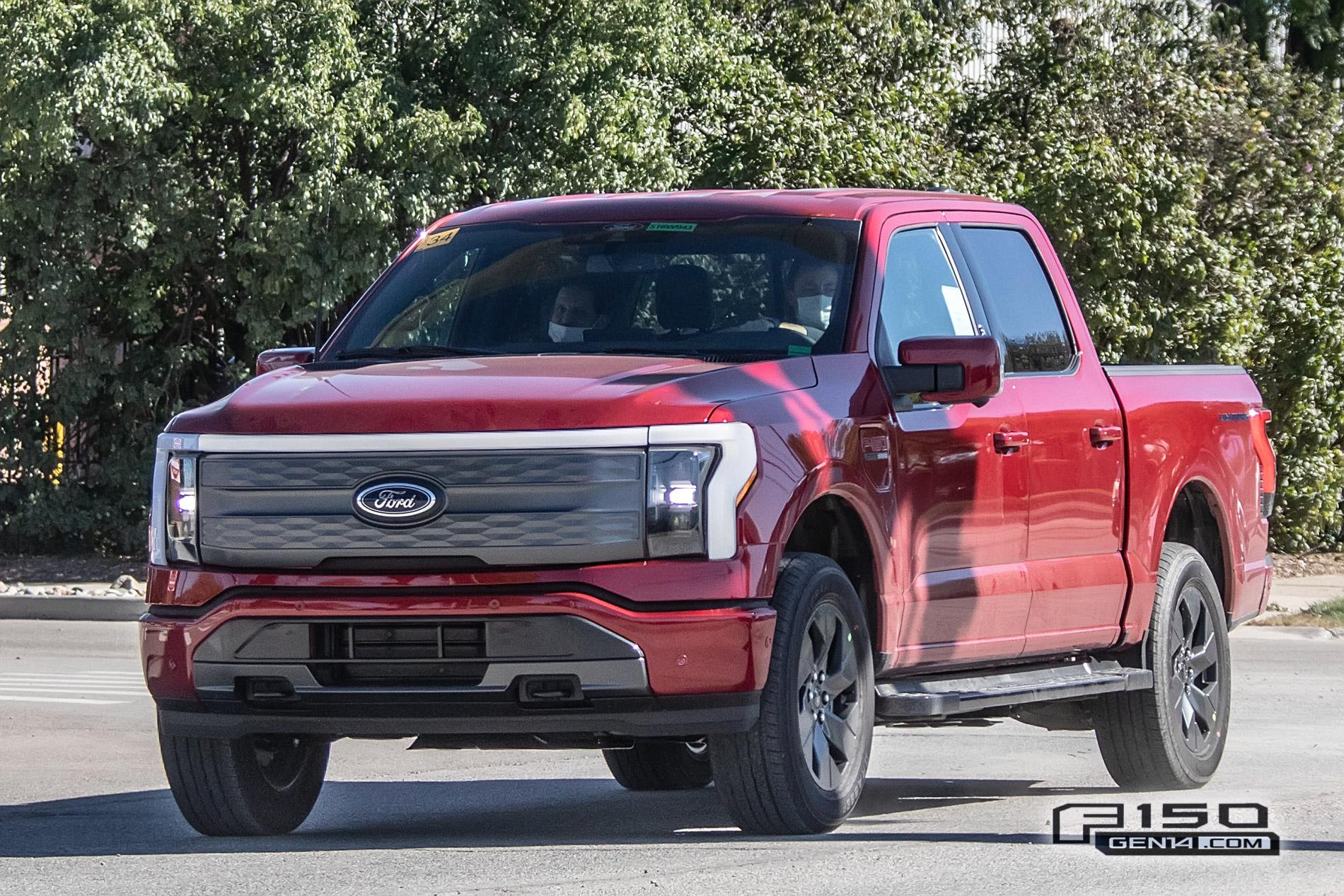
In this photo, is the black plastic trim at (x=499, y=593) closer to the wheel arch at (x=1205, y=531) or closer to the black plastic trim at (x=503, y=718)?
the black plastic trim at (x=503, y=718)

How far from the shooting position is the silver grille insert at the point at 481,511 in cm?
626

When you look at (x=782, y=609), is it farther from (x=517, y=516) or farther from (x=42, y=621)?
(x=42, y=621)

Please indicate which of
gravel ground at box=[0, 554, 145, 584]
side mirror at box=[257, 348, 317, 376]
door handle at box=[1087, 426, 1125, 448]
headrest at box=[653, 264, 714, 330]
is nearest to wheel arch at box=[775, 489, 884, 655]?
headrest at box=[653, 264, 714, 330]

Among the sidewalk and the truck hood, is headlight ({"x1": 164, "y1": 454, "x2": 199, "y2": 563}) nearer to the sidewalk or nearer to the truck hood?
the truck hood

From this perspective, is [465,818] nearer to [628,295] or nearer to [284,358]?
[284,358]

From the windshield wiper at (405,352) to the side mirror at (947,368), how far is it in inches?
51.4

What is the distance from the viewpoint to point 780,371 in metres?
6.82

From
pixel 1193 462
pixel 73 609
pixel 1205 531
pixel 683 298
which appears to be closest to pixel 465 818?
pixel 683 298

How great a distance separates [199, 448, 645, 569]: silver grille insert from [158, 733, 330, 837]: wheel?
0.77 m

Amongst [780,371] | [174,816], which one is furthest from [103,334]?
[780,371]

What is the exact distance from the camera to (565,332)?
24.7ft

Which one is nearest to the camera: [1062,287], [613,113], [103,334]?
[1062,287]

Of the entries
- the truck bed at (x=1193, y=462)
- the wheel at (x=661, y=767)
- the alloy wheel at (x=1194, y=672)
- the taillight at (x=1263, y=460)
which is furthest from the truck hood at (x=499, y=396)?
the taillight at (x=1263, y=460)

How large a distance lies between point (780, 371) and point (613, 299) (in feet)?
3.01
